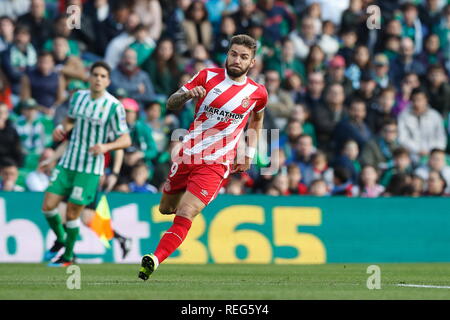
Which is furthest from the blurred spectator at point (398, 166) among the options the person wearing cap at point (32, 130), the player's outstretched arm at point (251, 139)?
the player's outstretched arm at point (251, 139)

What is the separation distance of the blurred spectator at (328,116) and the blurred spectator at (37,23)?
5141 mm

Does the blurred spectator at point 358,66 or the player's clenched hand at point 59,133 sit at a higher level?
the blurred spectator at point 358,66

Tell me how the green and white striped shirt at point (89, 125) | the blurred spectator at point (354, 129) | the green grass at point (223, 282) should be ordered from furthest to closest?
the blurred spectator at point (354, 129)
the green and white striped shirt at point (89, 125)
the green grass at point (223, 282)

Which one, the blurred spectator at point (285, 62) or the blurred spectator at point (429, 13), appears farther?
the blurred spectator at point (429, 13)

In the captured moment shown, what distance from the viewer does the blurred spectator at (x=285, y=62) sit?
64.6ft

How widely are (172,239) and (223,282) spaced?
1.01 metres

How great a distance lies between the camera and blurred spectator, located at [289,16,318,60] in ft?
66.9

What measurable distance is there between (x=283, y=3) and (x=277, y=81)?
2.72 meters

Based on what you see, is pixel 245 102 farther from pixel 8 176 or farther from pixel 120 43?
pixel 120 43

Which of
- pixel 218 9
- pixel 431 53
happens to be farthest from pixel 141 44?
pixel 431 53

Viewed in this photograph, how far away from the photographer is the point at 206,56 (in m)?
19.1

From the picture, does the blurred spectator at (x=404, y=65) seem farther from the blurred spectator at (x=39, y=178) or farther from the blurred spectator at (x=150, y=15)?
the blurred spectator at (x=39, y=178)

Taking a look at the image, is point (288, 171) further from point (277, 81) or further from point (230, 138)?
point (230, 138)

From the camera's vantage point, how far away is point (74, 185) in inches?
534
